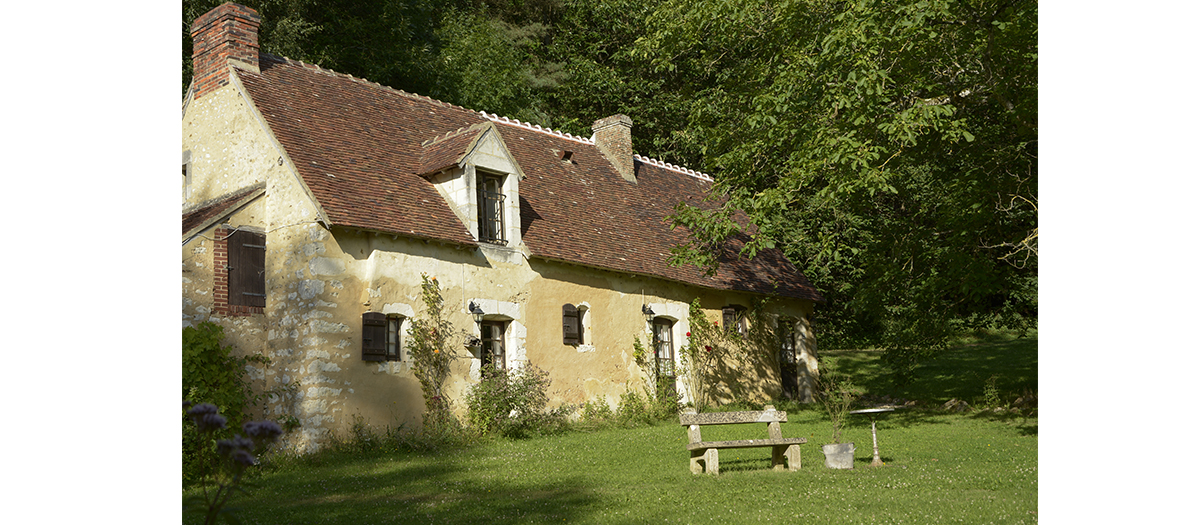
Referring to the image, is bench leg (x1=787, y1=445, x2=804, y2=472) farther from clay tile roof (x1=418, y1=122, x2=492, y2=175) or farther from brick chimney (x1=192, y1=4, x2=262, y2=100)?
brick chimney (x1=192, y1=4, x2=262, y2=100)

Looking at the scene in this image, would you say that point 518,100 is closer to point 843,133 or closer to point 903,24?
point 843,133

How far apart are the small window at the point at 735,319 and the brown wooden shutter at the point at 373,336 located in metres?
7.97

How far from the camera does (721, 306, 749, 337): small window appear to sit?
732 inches

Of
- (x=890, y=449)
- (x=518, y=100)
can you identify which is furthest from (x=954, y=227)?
(x=518, y=100)

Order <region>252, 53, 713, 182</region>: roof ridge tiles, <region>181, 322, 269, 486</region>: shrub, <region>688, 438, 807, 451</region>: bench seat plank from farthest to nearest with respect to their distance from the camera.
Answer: <region>252, 53, 713, 182</region>: roof ridge tiles → <region>181, 322, 269, 486</region>: shrub → <region>688, 438, 807, 451</region>: bench seat plank

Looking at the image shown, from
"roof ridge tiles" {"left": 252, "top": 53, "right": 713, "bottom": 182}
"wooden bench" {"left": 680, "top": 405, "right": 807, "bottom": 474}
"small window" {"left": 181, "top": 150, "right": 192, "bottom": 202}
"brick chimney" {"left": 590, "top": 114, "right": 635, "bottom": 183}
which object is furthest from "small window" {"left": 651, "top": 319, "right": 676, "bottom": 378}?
"small window" {"left": 181, "top": 150, "right": 192, "bottom": 202}

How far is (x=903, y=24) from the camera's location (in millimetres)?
10883

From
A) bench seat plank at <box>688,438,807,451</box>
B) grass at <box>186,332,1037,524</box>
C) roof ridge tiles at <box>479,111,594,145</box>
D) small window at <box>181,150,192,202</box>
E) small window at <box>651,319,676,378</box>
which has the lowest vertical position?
grass at <box>186,332,1037,524</box>

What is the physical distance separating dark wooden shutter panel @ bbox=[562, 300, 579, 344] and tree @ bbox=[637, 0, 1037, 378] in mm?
2024

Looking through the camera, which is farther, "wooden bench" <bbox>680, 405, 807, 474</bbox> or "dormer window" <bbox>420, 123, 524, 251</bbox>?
"dormer window" <bbox>420, 123, 524, 251</bbox>

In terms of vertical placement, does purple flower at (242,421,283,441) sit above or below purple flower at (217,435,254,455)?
above

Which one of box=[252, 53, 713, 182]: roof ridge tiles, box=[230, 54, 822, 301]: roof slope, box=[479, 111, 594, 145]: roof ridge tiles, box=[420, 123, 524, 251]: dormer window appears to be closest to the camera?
box=[230, 54, 822, 301]: roof slope

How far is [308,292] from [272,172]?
208 cm

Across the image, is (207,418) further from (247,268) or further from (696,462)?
(247,268)
